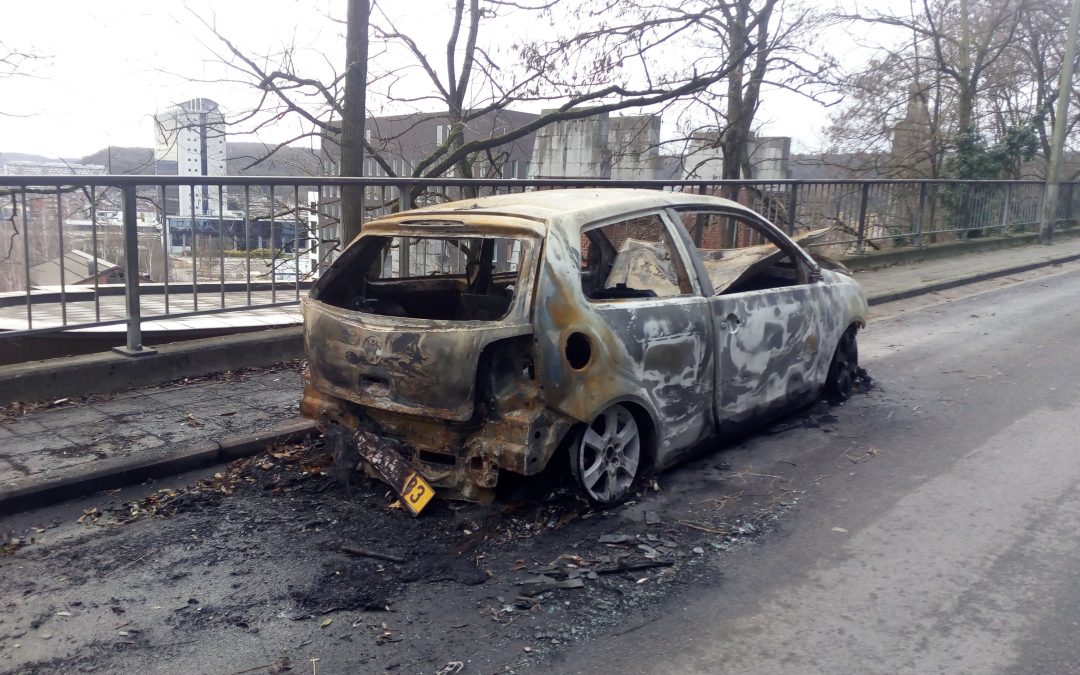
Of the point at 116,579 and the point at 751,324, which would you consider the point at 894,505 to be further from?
the point at 116,579

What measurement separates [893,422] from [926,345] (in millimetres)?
3307

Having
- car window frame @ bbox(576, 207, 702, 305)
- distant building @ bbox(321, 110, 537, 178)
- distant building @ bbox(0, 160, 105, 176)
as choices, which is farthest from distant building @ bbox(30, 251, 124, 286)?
distant building @ bbox(321, 110, 537, 178)

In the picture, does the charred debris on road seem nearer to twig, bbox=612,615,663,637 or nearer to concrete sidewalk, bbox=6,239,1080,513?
twig, bbox=612,615,663,637

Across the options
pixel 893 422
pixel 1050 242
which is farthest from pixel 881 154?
pixel 893 422

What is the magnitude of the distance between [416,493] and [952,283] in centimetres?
1229

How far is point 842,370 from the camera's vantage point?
22.1 feet

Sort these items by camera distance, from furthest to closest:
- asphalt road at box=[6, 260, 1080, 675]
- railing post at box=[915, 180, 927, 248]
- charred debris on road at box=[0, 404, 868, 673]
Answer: railing post at box=[915, 180, 927, 248], charred debris on road at box=[0, 404, 868, 673], asphalt road at box=[6, 260, 1080, 675]

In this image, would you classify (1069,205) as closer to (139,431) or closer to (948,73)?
(948,73)

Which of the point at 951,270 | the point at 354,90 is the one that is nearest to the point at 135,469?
the point at 354,90

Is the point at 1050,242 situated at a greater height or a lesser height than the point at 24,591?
greater

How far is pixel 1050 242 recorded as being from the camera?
2184 centimetres

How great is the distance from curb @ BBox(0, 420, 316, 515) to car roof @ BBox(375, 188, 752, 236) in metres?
1.67

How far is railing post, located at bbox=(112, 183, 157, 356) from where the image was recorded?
6273 mm

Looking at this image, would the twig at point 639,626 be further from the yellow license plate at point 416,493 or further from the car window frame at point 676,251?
the car window frame at point 676,251
